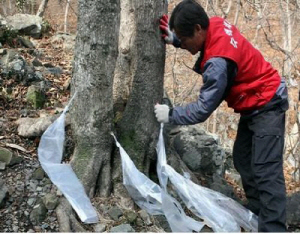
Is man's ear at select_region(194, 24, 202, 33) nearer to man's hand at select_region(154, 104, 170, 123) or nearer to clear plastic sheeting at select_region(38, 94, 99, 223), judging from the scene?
man's hand at select_region(154, 104, 170, 123)

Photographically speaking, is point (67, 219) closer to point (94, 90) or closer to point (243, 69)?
point (94, 90)

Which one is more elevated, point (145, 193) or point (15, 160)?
point (15, 160)

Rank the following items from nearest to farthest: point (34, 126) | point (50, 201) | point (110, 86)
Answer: point (50, 201), point (110, 86), point (34, 126)

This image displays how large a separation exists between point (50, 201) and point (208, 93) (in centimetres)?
147

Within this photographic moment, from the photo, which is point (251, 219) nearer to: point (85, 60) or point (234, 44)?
point (234, 44)

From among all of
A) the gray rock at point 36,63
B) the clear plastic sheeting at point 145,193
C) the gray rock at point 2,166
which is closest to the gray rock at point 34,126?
the gray rock at point 2,166

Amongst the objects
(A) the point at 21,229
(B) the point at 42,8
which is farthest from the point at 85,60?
(B) the point at 42,8

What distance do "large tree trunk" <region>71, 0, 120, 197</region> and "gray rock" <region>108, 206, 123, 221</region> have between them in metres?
0.18

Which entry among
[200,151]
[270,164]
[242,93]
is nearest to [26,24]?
[200,151]

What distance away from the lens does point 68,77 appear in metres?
5.33

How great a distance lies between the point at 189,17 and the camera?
114 inches

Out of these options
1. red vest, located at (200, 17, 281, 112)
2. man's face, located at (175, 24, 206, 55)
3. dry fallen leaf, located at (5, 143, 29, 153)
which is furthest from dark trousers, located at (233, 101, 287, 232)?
dry fallen leaf, located at (5, 143, 29, 153)

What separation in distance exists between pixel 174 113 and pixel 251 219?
123cm

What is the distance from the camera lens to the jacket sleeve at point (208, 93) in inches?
110
